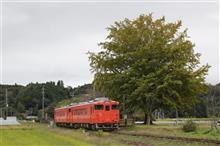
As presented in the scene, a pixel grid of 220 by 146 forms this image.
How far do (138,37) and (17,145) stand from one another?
2804 cm

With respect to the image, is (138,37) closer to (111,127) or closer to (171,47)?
(171,47)

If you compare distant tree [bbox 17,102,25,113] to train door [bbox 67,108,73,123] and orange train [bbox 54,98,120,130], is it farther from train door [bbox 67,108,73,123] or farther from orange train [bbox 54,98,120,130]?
orange train [bbox 54,98,120,130]

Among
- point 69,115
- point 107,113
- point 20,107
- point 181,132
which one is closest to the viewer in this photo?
point 181,132

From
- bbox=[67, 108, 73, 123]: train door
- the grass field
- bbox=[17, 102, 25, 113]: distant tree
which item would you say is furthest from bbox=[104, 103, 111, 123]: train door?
bbox=[17, 102, 25, 113]: distant tree

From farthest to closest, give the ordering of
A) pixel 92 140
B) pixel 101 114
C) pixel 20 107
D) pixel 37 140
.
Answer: pixel 20 107 → pixel 101 114 → pixel 92 140 → pixel 37 140

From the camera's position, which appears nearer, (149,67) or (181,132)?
(181,132)

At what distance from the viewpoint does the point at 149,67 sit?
48.3 meters

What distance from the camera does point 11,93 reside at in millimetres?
160875

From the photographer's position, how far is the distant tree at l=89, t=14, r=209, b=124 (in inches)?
1877

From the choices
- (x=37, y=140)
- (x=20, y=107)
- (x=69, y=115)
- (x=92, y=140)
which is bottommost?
(x=92, y=140)

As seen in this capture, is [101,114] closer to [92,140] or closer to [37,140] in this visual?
[92,140]

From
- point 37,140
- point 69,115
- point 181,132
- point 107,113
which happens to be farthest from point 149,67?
point 37,140

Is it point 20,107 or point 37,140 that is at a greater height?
point 20,107

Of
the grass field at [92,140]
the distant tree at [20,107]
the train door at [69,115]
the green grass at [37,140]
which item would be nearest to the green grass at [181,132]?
the grass field at [92,140]
